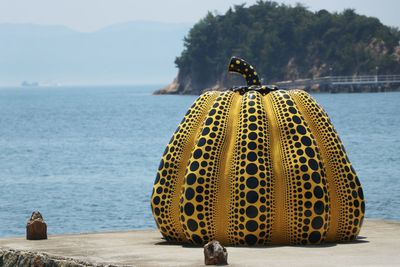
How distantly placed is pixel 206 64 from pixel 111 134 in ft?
352

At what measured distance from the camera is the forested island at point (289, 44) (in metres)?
179

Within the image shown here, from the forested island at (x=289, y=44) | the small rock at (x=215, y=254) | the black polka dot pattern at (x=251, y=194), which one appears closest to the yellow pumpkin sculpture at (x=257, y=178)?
the black polka dot pattern at (x=251, y=194)

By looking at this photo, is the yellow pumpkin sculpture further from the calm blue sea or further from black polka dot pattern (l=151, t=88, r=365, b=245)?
the calm blue sea

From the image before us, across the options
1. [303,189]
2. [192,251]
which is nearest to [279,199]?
[303,189]

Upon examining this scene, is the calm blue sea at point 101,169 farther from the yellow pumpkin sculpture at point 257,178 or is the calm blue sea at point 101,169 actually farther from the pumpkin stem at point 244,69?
the yellow pumpkin sculpture at point 257,178

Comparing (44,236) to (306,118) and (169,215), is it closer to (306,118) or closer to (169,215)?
(169,215)

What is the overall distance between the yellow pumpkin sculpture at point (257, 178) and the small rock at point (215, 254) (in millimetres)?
1531

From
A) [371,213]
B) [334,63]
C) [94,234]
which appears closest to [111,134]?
[371,213]

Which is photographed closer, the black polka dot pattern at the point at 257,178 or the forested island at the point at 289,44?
the black polka dot pattern at the point at 257,178

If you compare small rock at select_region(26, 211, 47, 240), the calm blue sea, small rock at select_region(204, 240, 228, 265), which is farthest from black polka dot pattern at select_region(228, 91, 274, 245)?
the calm blue sea

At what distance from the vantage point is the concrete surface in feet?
42.9

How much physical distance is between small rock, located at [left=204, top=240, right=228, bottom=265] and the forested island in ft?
529

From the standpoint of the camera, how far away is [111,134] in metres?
83.8

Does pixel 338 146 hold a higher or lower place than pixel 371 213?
higher
